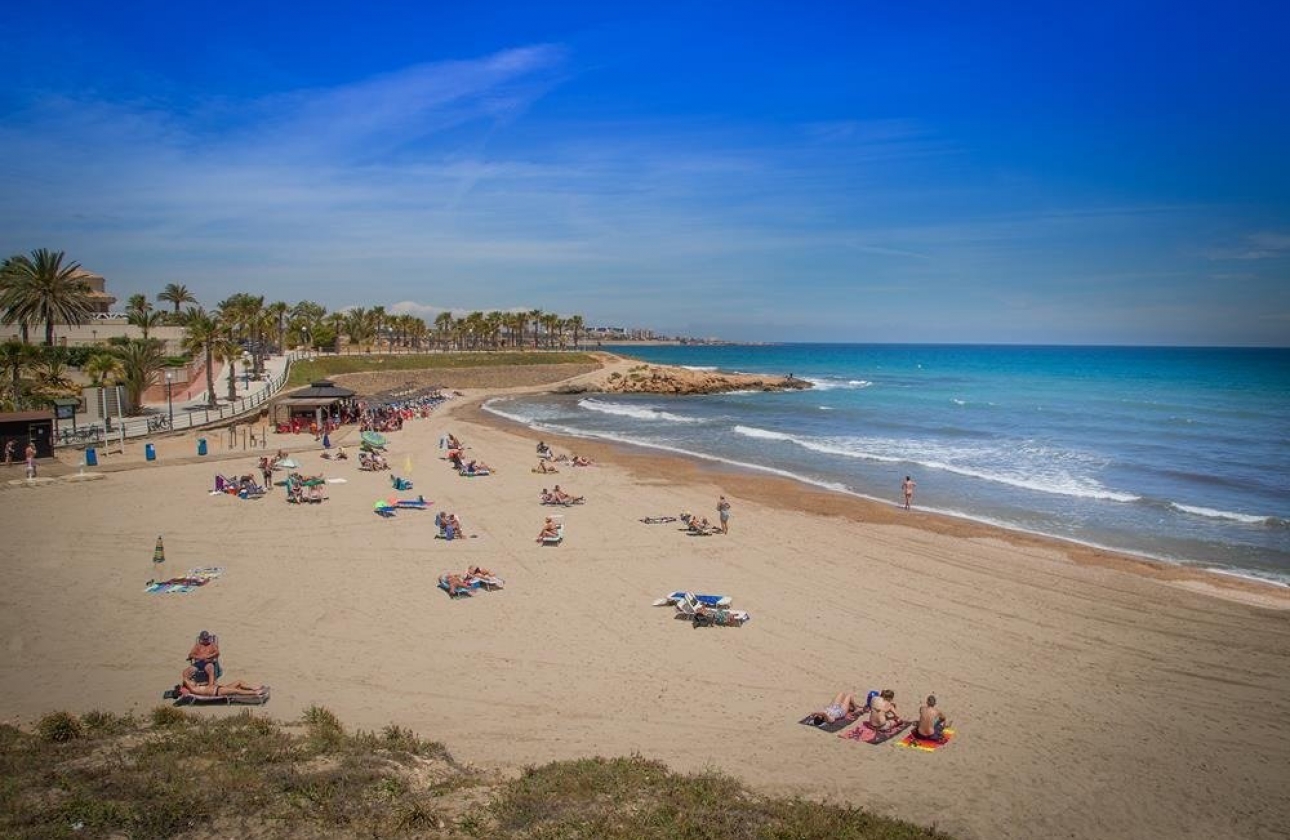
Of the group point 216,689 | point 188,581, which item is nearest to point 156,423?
point 188,581

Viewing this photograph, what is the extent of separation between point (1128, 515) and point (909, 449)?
45.8 ft

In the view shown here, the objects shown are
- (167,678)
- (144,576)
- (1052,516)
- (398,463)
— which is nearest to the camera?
(167,678)

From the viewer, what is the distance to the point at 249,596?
566 inches

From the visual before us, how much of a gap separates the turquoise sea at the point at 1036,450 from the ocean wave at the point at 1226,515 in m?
0.06

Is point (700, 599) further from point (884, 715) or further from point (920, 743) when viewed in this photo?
point (920, 743)

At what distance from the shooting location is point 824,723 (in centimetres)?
1000

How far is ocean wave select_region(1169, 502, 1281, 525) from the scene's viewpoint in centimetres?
2278

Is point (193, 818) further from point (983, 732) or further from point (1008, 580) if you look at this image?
point (1008, 580)

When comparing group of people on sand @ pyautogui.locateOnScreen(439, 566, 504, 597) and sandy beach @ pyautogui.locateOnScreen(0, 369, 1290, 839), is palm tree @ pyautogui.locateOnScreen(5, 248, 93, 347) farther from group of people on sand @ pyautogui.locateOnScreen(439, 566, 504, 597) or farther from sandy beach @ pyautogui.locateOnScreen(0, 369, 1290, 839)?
group of people on sand @ pyautogui.locateOnScreen(439, 566, 504, 597)

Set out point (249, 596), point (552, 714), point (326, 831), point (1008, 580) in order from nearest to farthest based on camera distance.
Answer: point (326, 831), point (552, 714), point (249, 596), point (1008, 580)

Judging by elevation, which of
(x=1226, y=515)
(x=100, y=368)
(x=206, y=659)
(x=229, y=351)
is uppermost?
(x=229, y=351)

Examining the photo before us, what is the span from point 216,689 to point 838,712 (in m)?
8.10

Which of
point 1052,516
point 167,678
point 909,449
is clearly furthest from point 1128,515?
point 167,678

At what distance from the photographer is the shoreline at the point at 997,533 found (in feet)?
54.3
